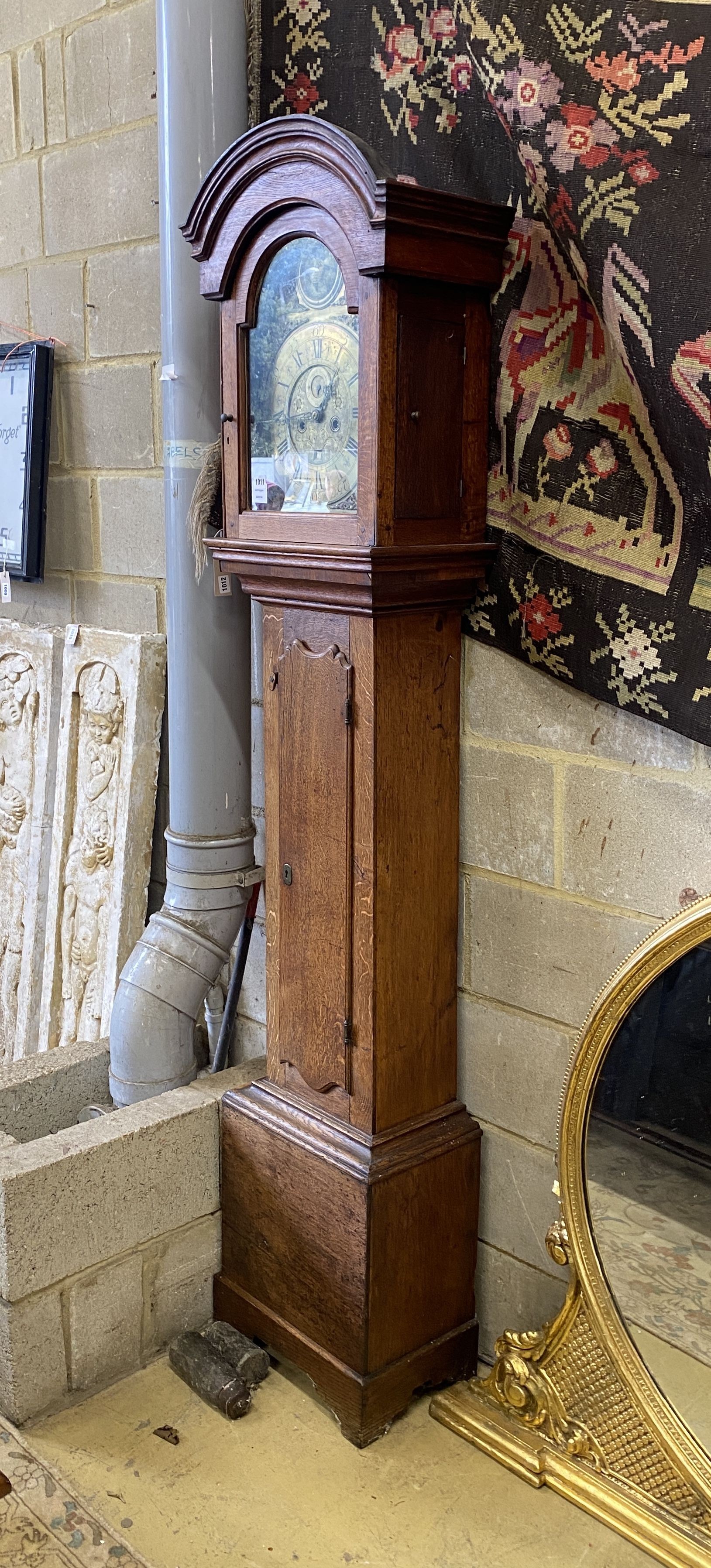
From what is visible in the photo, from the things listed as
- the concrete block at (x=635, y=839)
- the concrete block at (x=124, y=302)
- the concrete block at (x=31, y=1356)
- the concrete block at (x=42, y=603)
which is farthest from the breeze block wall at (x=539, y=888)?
the concrete block at (x=42, y=603)

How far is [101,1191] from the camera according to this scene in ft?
6.30

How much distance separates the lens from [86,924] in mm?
2551

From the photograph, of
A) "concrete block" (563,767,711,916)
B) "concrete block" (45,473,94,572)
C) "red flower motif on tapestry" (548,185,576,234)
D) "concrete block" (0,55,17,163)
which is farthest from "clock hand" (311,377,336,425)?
"concrete block" (0,55,17,163)

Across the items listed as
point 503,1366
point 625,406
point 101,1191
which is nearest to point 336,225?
point 625,406

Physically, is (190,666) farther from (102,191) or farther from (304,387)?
(102,191)

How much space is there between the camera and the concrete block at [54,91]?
2.46 m

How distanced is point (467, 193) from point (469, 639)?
1.93ft

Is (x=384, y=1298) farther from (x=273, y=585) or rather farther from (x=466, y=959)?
(x=273, y=585)

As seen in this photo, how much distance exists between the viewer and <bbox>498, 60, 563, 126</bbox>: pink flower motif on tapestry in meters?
1.49

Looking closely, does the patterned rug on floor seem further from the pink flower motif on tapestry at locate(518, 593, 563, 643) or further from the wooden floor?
the pink flower motif on tapestry at locate(518, 593, 563, 643)

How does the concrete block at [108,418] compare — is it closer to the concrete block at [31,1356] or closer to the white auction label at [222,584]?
the white auction label at [222,584]

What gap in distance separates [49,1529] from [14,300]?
2.30 m

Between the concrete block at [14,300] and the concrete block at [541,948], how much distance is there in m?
1.65

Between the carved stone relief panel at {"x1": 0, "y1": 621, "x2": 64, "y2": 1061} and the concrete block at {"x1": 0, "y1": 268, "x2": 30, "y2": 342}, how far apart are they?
0.64 metres
